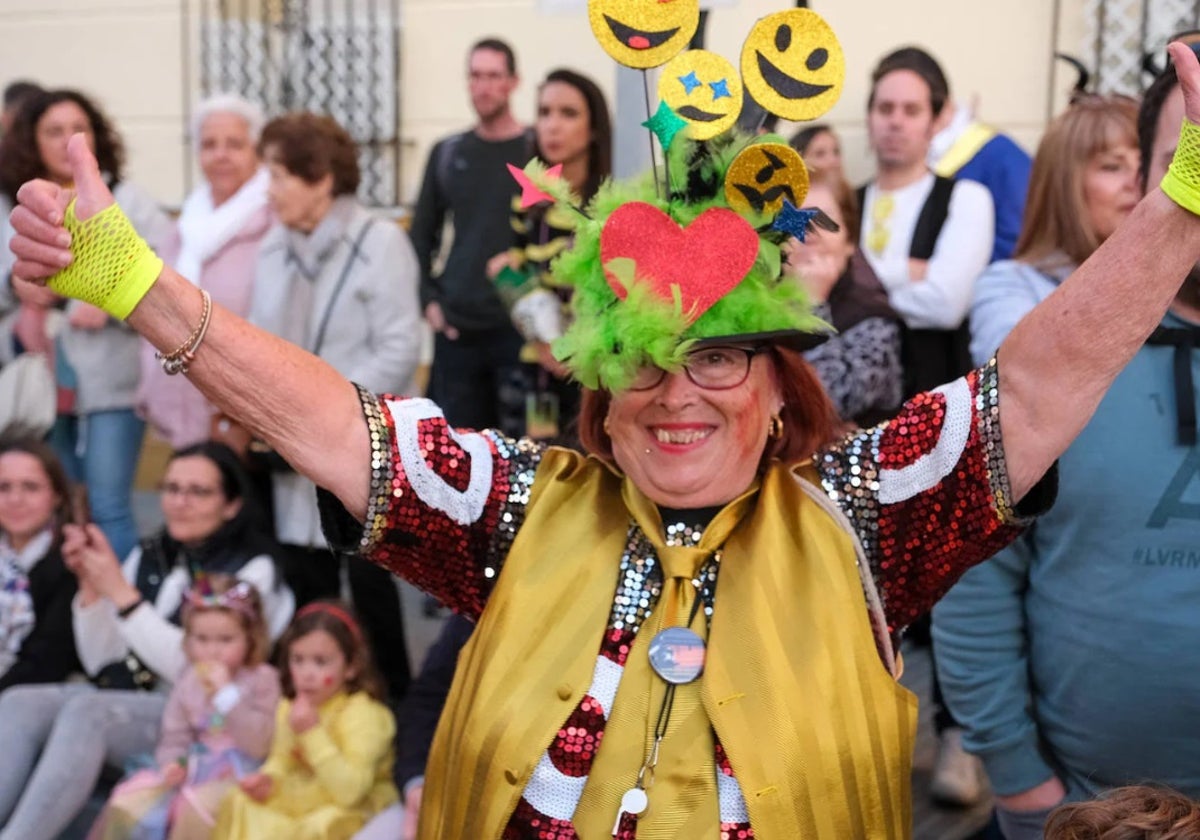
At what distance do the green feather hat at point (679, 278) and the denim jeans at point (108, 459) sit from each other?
3.64 m

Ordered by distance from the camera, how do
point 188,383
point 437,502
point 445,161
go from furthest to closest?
point 445,161, point 188,383, point 437,502

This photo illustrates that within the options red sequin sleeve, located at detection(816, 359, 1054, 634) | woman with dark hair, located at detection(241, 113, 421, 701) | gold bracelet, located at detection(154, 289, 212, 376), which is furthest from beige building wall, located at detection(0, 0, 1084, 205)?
gold bracelet, located at detection(154, 289, 212, 376)

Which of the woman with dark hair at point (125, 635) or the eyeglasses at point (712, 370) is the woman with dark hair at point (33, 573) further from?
the eyeglasses at point (712, 370)

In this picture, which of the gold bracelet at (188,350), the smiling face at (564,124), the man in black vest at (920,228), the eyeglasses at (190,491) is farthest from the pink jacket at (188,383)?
the gold bracelet at (188,350)

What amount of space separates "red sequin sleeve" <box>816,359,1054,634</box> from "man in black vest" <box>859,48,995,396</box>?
8.18 ft

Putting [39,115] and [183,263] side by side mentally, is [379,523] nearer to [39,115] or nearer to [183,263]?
[183,263]

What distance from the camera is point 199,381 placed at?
227 centimetres

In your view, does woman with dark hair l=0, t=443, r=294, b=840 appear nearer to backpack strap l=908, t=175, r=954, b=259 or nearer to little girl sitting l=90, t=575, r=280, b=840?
little girl sitting l=90, t=575, r=280, b=840

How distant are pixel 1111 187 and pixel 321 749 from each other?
2.22 meters

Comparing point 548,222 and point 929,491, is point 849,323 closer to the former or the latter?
point 548,222

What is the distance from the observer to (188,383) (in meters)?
5.45

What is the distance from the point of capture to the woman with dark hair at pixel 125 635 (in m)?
4.11

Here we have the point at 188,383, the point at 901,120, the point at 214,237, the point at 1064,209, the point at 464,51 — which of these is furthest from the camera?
the point at 464,51

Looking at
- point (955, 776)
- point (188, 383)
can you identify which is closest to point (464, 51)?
point (188, 383)
